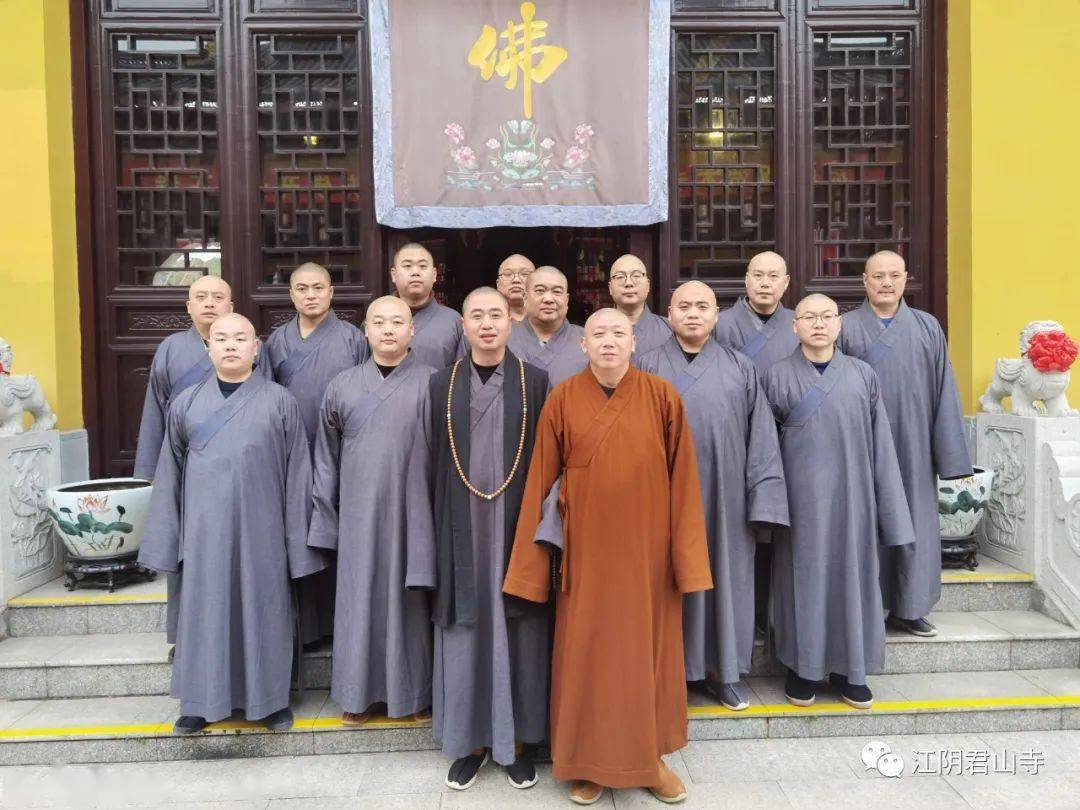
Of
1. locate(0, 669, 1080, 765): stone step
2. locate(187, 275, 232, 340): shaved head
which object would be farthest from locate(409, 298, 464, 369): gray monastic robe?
locate(0, 669, 1080, 765): stone step

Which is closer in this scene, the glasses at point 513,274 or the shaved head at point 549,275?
the shaved head at point 549,275

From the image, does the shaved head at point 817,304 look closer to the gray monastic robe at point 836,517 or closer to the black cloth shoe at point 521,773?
the gray monastic robe at point 836,517

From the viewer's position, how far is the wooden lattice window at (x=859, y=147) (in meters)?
5.38

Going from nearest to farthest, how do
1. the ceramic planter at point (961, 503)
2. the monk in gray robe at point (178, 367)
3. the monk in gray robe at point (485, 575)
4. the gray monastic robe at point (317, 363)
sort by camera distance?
the monk in gray robe at point (485, 575) → the gray monastic robe at point (317, 363) → the monk in gray robe at point (178, 367) → the ceramic planter at point (961, 503)

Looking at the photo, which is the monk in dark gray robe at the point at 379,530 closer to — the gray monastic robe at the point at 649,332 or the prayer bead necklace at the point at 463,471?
the prayer bead necklace at the point at 463,471

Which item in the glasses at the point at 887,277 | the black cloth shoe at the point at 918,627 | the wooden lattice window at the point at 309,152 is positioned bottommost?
the black cloth shoe at the point at 918,627

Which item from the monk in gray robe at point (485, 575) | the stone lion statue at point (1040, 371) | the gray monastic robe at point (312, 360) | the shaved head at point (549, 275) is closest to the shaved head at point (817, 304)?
the shaved head at point (549, 275)

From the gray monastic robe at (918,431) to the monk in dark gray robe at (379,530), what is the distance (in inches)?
92.0

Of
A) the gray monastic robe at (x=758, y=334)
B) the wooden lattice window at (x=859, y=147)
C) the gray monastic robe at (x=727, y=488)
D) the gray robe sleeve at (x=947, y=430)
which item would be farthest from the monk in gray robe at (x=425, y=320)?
the wooden lattice window at (x=859, y=147)

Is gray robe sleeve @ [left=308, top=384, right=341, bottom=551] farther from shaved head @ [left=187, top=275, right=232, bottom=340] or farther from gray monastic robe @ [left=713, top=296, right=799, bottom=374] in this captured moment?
gray monastic robe @ [left=713, top=296, right=799, bottom=374]

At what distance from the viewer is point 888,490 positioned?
3.62m

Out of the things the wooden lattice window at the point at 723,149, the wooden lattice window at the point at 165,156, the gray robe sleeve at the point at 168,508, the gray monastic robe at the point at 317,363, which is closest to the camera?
the gray robe sleeve at the point at 168,508

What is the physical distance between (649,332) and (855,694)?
201cm

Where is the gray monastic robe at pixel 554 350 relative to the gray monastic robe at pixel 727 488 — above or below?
above
